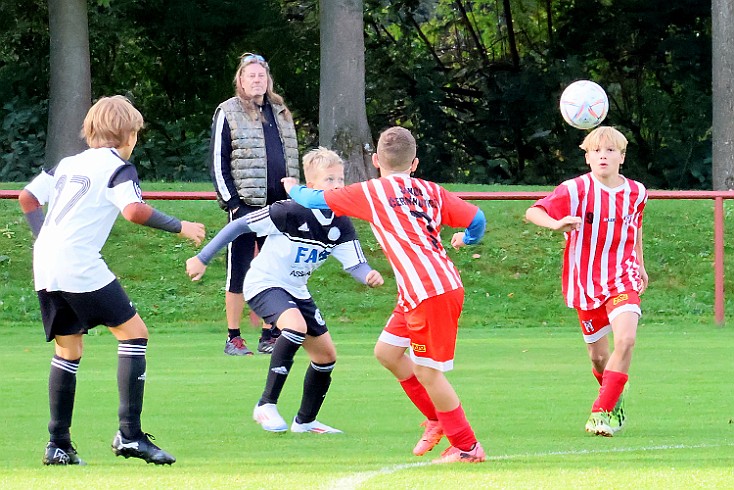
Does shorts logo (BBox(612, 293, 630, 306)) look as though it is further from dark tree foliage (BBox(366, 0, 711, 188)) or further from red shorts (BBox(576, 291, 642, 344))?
dark tree foliage (BBox(366, 0, 711, 188))

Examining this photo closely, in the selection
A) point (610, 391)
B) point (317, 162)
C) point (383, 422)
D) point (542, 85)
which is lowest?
point (383, 422)

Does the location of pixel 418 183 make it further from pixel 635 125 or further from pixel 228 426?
pixel 635 125

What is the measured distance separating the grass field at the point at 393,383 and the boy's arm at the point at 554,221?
1070 millimetres

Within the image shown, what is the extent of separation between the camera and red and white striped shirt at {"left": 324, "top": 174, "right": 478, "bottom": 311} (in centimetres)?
680

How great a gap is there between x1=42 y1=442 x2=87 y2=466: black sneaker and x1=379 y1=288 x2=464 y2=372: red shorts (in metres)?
1.59

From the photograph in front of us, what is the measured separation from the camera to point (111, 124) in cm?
679

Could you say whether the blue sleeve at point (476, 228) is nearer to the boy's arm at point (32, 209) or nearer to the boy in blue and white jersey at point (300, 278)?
the boy in blue and white jersey at point (300, 278)

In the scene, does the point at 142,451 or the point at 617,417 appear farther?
the point at 617,417

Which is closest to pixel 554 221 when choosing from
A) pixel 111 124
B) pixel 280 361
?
pixel 280 361

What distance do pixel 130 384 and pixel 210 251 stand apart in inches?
30.6

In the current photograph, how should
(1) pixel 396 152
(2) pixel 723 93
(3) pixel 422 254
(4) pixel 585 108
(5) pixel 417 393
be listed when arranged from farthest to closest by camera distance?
(2) pixel 723 93
(4) pixel 585 108
(5) pixel 417 393
(1) pixel 396 152
(3) pixel 422 254

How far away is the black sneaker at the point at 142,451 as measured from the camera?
669 centimetres

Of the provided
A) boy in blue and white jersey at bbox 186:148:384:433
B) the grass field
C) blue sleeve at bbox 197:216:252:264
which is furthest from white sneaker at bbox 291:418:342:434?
blue sleeve at bbox 197:216:252:264

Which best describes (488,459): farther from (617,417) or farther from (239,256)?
(239,256)
